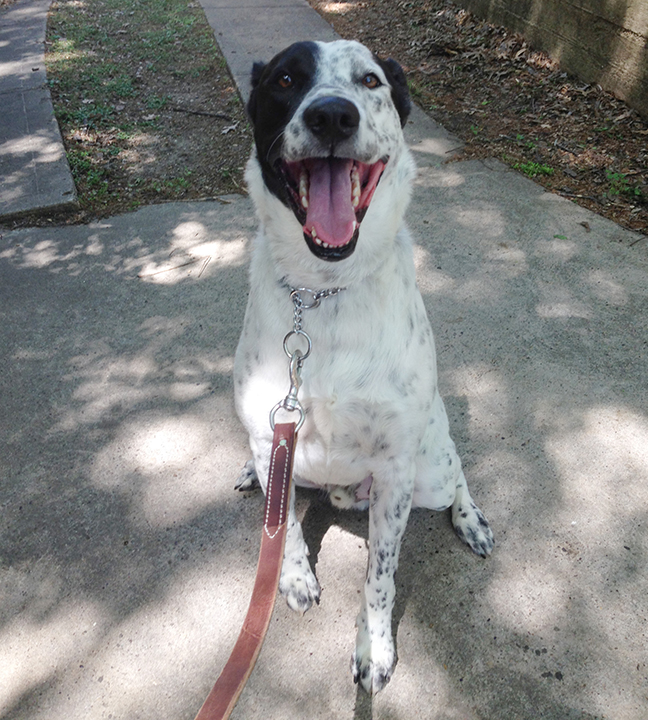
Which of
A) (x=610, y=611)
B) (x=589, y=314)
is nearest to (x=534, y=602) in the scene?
(x=610, y=611)

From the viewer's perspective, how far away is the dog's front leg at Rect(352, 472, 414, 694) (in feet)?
6.30

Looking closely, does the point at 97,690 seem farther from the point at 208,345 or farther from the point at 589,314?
the point at 589,314

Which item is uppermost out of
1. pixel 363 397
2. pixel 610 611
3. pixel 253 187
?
pixel 253 187

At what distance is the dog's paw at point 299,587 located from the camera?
2146mm

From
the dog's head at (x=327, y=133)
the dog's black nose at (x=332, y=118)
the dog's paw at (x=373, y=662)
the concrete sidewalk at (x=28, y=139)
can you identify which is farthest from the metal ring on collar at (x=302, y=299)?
the concrete sidewalk at (x=28, y=139)

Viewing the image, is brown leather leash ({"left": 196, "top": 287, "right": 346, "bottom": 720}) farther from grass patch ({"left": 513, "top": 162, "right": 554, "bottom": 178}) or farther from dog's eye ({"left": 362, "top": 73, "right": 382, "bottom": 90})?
grass patch ({"left": 513, "top": 162, "right": 554, "bottom": 178})

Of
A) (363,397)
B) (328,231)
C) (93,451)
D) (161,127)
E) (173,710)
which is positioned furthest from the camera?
(161,127)

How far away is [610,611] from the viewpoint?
2078 millimetres

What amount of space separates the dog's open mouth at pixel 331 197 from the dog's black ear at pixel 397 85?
17.6 inches

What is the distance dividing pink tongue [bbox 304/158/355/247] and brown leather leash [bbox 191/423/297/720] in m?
0.56

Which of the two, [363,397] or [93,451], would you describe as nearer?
[363,397]

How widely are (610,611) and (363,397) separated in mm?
1247

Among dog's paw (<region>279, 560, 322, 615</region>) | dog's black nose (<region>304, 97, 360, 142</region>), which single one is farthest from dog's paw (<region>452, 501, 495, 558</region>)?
Answer: dog's black nose (<region>304, 97, 360, 142</region>)

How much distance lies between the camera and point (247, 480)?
2531 millimetres
